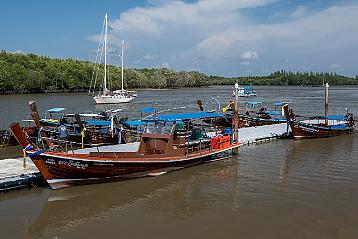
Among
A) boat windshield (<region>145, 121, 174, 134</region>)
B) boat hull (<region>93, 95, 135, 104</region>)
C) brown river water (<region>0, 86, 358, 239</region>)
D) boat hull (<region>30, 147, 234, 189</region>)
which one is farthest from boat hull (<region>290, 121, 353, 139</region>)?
boat hull (<region>93, 95, 135, 104</region>)

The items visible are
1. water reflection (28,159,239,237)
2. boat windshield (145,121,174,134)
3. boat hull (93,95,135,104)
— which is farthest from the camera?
boat hull (93,95,135,104)

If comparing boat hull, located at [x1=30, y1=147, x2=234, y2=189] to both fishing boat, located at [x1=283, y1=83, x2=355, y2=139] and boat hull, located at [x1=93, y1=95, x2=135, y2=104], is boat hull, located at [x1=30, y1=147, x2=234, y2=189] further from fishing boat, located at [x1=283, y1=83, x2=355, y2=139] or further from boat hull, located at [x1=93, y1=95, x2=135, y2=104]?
boat hull, located at [x1=93, y1=95, x2=135, y2=104]

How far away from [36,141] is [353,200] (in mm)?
20622

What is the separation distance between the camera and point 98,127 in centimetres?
2986

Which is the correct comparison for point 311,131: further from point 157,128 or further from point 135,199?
point 135,199

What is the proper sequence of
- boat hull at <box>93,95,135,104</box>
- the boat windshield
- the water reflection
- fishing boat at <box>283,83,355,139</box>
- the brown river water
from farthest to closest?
boat hull at <box>93,95,135,104</box> < fishing boat at <box>283,83,355,139</box> < the boat windshield < the water reflection < the brown river water

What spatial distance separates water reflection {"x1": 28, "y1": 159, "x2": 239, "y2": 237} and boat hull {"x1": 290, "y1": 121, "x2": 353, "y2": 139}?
1264 cm

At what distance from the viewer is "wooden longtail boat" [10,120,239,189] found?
648 inches

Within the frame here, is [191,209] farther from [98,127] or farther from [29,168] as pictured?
[98,127]

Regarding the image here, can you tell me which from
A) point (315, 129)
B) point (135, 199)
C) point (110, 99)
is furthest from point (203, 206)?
point (110, 99)

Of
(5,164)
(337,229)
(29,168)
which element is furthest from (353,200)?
(5,164)

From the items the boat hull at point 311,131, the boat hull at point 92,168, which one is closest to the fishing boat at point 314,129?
the boat hull at point 311,131

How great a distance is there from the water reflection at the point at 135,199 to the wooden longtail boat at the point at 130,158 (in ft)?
1.43

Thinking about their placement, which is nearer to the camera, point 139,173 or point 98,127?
point 139,173
